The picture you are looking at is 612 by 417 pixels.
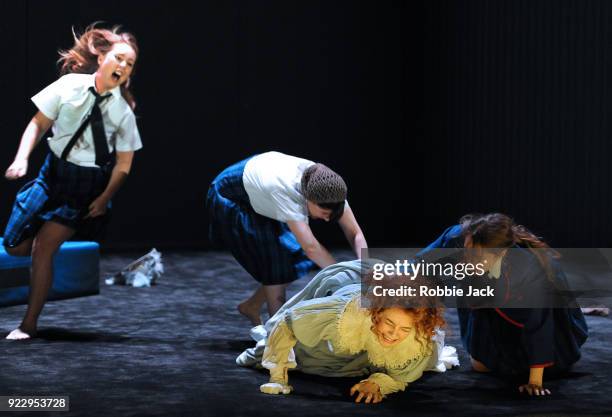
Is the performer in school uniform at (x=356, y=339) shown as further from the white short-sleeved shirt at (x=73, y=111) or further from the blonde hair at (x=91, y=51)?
the blonde hair at (x=91, y=51)

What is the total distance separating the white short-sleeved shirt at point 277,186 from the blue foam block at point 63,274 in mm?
1511

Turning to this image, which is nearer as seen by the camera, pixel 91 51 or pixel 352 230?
pixel 352 230

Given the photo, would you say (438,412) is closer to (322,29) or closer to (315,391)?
(315,391)

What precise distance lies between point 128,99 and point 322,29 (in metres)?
4.09

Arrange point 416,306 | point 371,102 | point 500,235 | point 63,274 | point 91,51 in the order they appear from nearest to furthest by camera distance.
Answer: point 416,306, point 500,235, point 91,51, point 63,274, point 371,102

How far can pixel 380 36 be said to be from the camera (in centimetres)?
820

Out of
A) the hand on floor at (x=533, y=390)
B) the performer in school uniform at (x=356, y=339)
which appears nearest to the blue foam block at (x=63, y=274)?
the performer in school uniform at (x=356, y=339)

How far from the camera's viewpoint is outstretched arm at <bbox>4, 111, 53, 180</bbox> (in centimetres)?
372

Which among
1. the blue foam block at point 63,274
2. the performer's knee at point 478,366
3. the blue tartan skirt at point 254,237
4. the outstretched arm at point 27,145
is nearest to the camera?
the performer's knee at point 478,366

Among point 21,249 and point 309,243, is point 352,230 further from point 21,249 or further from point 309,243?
point 21,249

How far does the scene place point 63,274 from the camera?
4.99 meters

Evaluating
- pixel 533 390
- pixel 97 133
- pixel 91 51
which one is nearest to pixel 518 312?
pixel 533 390

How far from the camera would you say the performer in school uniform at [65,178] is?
3.89 m

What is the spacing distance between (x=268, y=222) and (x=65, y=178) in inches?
31.2
